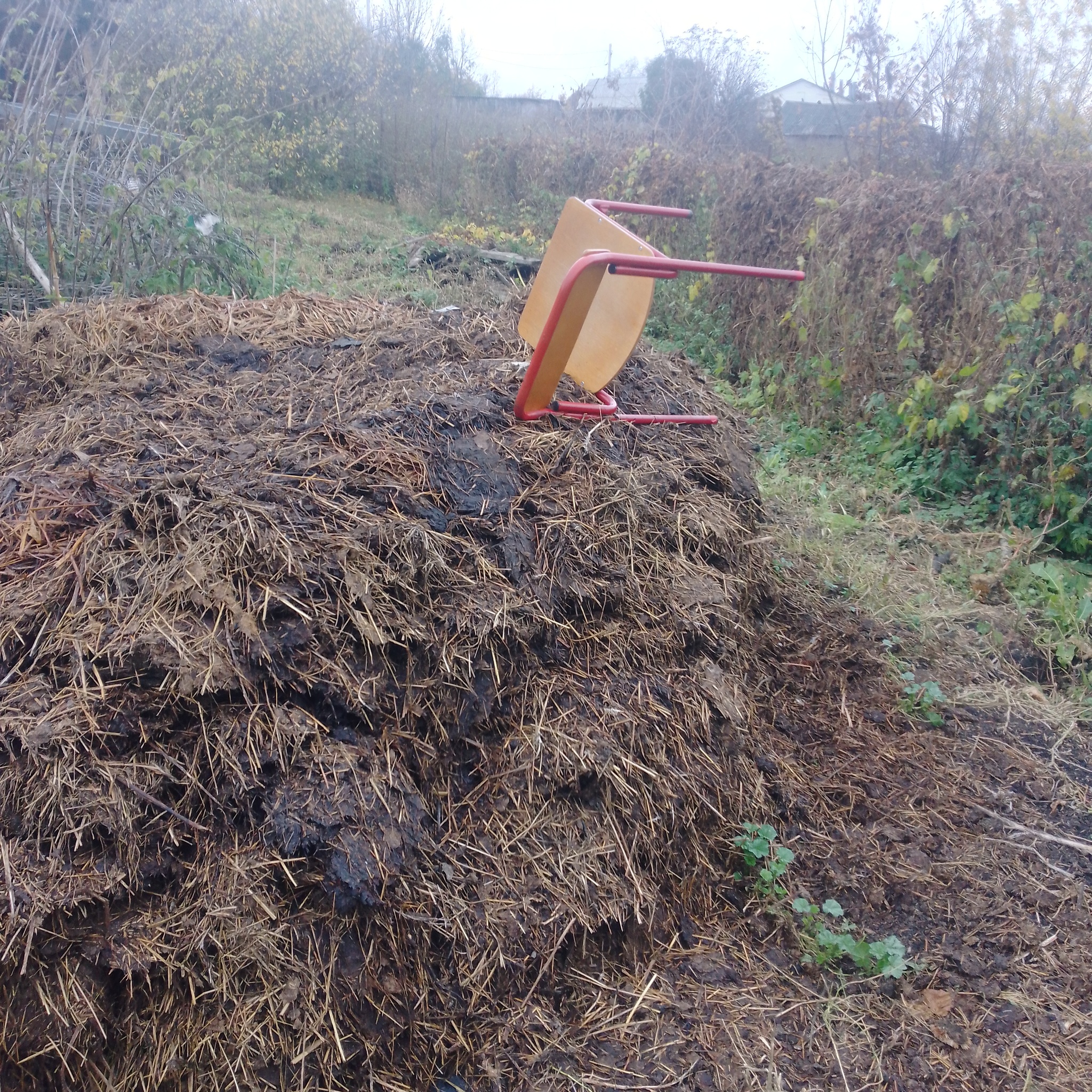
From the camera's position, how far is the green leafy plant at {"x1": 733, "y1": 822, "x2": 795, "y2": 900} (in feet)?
7.97

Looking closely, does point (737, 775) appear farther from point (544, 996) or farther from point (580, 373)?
point (580, 373)

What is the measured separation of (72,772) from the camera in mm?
1723

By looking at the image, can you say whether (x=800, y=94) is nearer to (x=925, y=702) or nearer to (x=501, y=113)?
(x=501, y=113)

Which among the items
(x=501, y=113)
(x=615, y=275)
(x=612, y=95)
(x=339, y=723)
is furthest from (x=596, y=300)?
(x=612, y=95)

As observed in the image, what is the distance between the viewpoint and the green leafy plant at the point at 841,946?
2244 mm

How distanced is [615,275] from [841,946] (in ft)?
7.63

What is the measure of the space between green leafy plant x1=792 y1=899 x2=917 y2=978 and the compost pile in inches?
11.2

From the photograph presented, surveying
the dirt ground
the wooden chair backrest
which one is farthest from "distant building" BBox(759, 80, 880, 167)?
the dirt ground

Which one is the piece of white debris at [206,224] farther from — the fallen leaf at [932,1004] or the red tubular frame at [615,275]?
the fallen leaf at [932,1004]

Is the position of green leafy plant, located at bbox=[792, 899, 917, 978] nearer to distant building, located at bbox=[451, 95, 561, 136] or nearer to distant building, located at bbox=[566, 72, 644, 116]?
distant building, located at bbox=[451, 95, 561, 136]

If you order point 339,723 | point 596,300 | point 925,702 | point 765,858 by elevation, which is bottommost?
point 765,858

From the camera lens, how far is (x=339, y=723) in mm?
2008

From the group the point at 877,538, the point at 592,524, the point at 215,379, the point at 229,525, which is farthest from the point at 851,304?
the point at 229,525

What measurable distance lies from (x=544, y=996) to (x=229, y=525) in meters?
1.43
